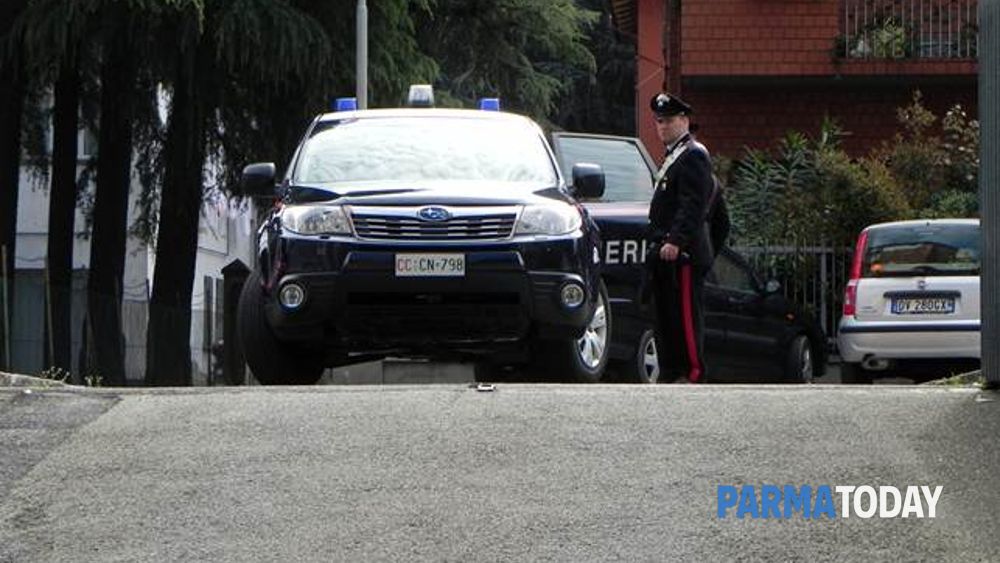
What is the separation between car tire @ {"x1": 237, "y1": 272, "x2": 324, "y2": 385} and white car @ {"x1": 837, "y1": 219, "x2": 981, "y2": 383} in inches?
314

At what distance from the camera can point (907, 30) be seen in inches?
1289

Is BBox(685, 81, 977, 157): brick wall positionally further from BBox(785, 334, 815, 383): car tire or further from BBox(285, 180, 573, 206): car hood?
BBox(285, 180, 573, 206): car hood

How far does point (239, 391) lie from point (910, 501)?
12.9 feet

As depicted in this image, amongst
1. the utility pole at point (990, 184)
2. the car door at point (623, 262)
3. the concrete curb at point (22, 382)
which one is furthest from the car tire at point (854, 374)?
the concrete curb at point (22, 382)

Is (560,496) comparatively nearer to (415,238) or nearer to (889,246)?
(415,238)

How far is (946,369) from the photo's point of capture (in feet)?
69.1

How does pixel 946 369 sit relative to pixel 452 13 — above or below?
below

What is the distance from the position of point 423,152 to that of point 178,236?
14.2 meters

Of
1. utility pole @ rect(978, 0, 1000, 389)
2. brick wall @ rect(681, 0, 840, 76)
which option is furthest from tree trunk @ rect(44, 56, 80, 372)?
utility pole @ rect(978, 0, 1000, 389)

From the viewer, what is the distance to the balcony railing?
107 ft

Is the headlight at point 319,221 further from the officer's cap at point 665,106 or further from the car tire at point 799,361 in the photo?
the car tire at point 799,361

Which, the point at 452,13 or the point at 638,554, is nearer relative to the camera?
the point at 638,554

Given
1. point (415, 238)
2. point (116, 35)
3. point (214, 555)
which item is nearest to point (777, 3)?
point (116, 35)

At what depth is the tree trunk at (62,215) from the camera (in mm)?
25812
